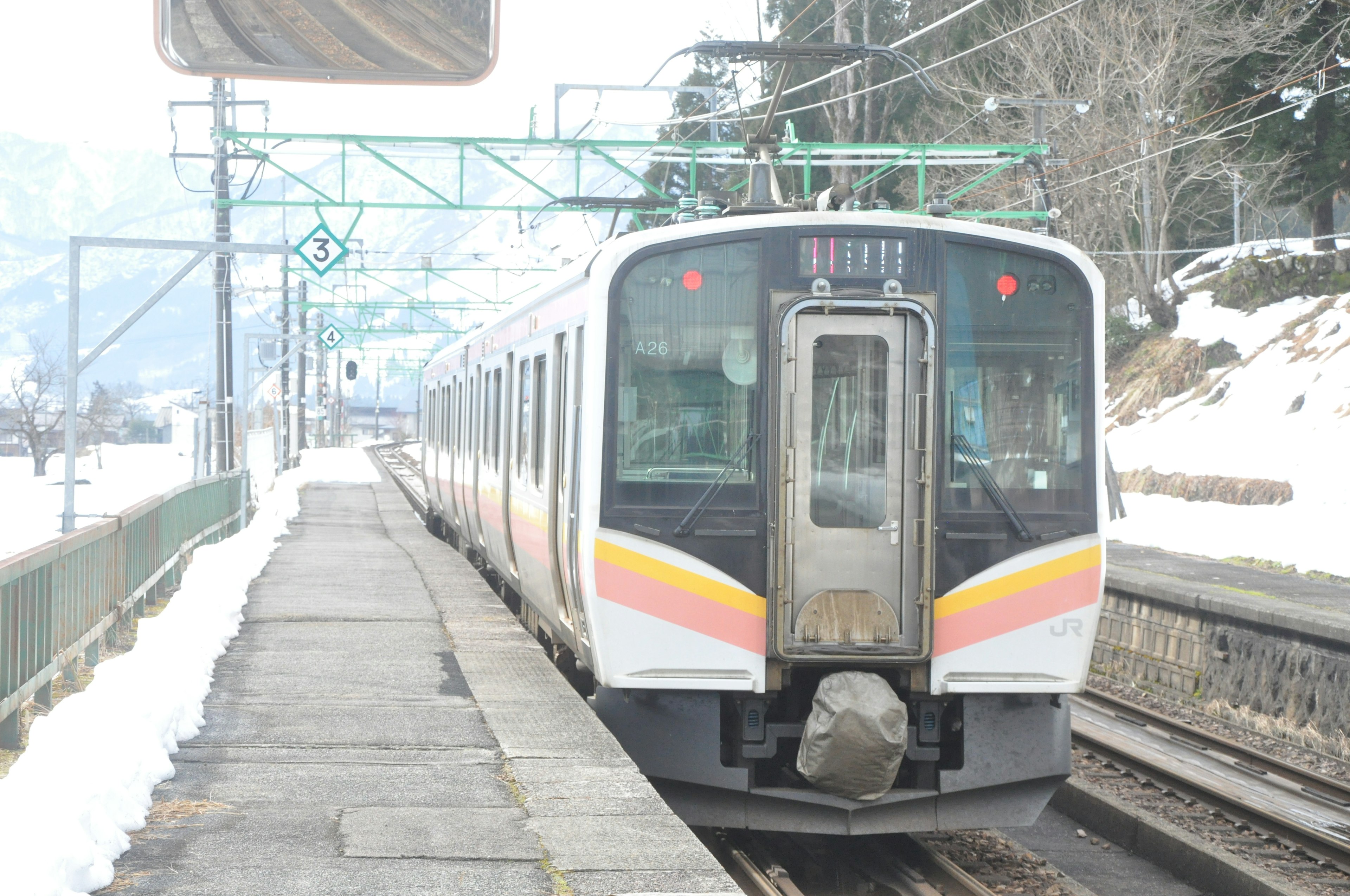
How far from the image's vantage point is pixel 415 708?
754 cm

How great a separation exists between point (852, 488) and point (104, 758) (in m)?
3.28

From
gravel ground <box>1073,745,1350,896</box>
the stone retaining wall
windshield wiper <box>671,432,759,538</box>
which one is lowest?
gravel ground <box>1073,745,1350,896</box>

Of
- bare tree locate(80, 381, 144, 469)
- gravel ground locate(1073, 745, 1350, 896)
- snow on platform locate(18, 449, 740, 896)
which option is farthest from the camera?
bare tree locate(80, 381, 144, 469)

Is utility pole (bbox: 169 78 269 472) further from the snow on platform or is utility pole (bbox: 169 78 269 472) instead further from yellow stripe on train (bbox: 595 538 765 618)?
yellow stripe on train (bbox: 595 538 765 618)

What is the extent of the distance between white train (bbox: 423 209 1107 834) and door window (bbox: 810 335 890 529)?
11 mm

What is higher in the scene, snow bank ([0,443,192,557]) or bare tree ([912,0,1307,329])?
bare tree ([912,0,1307,329])

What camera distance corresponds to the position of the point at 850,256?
670cm

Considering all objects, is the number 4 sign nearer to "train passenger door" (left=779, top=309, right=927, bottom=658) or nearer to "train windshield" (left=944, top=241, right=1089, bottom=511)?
"train passenger door" (left=779, top=309, right=927, bottom=658)

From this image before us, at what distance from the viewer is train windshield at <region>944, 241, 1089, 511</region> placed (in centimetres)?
669

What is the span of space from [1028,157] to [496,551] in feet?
34.4

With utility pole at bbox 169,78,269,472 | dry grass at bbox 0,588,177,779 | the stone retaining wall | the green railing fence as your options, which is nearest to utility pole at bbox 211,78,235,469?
utility pole at bbox 169,78,269,472

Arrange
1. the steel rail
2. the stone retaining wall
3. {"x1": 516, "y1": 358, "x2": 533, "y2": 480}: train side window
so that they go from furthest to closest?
the stone retaining wall, {"x1": 516, "y1": 358, "x2": 533, "y2": 480}: train side window, the steel rail

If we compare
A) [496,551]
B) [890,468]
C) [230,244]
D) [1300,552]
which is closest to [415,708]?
[890,468]

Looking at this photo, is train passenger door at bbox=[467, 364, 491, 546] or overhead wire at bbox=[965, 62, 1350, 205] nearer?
train passenger door at bbox=[467, 364, 491, 546]
